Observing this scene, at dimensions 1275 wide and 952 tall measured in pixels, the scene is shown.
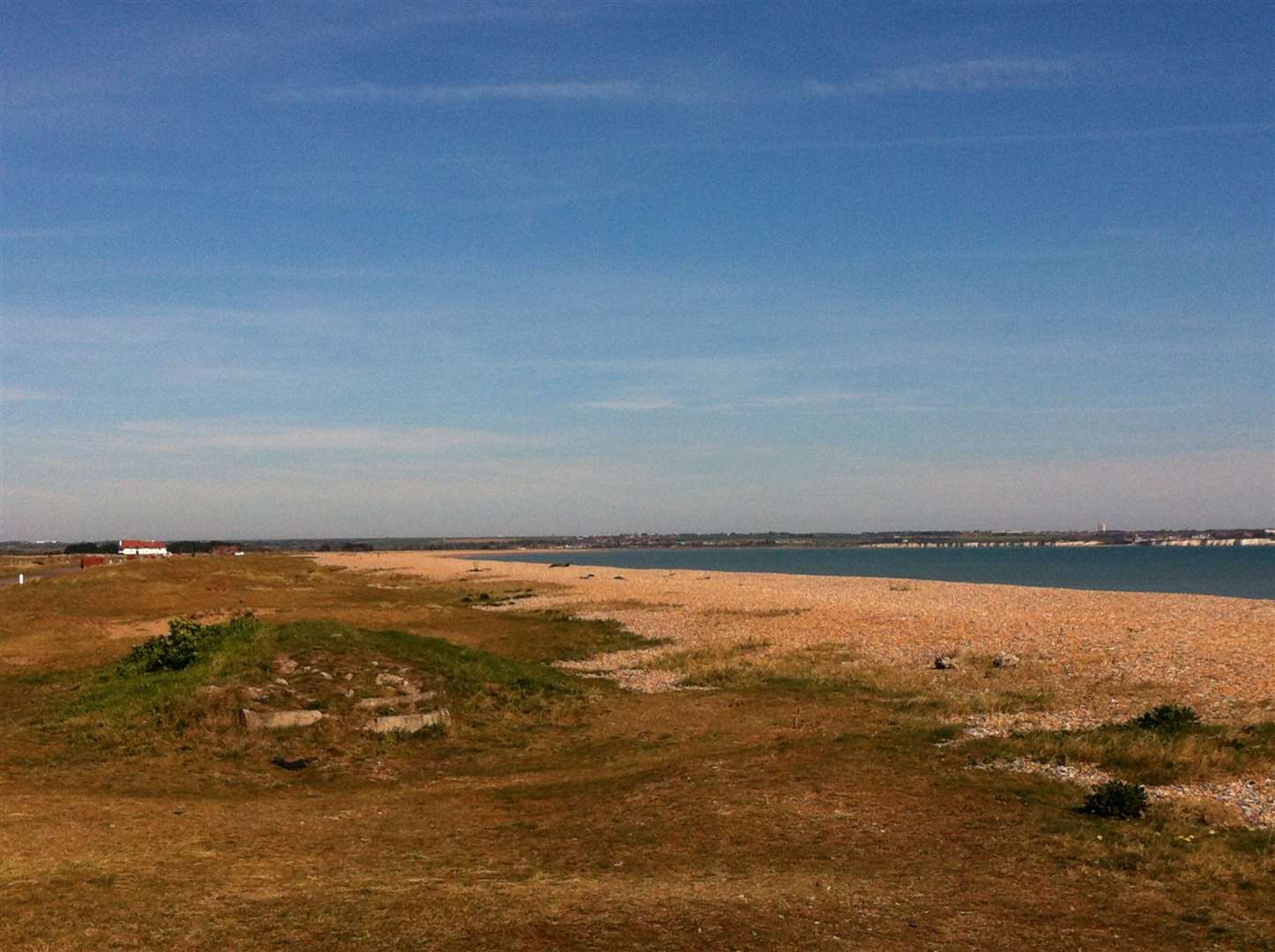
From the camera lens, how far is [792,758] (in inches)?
756

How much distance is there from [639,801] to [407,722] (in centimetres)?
862

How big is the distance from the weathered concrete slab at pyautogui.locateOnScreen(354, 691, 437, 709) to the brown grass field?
0.40m

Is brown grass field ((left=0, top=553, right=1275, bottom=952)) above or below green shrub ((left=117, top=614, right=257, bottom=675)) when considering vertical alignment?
below

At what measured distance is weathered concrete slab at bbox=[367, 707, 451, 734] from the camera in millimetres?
23000

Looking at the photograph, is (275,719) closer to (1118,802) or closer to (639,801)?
(639,801)

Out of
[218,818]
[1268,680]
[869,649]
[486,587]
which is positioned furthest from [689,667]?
[486,587]

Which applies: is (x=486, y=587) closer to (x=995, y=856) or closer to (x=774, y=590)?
(x=774, y=590)

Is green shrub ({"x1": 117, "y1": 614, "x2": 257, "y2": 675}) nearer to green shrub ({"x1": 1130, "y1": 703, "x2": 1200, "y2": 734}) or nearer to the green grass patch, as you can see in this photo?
the green grass patch

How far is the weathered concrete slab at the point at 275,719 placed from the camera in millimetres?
22516

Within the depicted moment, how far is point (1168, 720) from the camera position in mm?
20688

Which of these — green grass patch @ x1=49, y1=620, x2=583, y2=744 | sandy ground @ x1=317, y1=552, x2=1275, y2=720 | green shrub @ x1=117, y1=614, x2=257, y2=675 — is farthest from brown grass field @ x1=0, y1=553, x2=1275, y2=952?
green shrub @ x1=117, y1=614, x2=257, y2=675

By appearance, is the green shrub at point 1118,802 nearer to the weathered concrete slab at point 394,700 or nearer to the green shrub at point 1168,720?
the green shrub at point 1168,720

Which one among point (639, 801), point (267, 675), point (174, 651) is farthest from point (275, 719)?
point (639, 801)

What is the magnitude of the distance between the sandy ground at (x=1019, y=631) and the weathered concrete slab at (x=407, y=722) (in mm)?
7998
